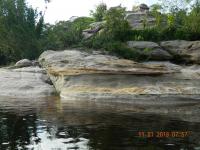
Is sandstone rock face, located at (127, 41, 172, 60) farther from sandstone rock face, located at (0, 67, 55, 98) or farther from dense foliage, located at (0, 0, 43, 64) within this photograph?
dense foliage, located at (0, 0, 43, 64)

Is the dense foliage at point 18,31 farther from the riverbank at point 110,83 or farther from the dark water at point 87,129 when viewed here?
the dark water at point 87,129

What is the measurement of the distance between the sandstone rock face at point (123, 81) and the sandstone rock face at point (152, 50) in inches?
192

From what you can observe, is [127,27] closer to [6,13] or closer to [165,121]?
[6,13]

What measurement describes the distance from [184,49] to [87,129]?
73.7 feet

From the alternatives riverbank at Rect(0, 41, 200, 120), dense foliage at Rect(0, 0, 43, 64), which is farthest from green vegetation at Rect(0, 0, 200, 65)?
riverbank at Rect(0, 41, 200, 120)

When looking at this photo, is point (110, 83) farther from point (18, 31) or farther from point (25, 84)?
point (18, 31)

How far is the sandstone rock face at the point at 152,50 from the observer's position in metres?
37.9

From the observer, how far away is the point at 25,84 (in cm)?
3391

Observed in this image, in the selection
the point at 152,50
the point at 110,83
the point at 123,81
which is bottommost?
the point at 110,83

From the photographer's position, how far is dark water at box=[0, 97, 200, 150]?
48.5ft

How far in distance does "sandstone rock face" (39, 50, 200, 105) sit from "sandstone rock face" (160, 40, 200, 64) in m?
3.39
